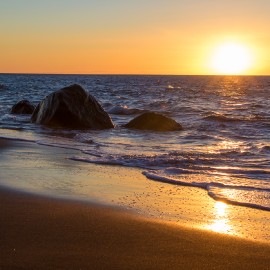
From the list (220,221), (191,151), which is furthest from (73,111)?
(220,221)

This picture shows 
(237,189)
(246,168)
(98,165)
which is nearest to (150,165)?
(98,165)

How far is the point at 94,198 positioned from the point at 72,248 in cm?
180

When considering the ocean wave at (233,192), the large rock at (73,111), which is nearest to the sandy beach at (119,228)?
the ocean wave at (233,192)

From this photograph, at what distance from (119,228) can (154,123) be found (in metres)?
11.1

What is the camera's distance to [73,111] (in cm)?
1524

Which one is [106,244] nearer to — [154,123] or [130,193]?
[130,193]

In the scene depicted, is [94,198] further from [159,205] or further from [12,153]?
[12,153]

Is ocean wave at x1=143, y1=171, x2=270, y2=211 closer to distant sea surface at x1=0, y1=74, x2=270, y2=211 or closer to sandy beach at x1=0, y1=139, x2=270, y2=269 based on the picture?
distant sea surface at x1=0, y1=74, x2=270, y2=211

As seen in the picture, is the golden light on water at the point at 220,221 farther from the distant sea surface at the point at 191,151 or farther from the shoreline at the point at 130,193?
the distant sea surface at the point at 191,151

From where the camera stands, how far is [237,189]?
6430 millimetres

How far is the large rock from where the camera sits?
1513 centimetres

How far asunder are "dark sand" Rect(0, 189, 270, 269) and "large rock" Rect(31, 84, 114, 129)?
10.3m

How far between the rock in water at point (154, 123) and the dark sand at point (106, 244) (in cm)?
1032

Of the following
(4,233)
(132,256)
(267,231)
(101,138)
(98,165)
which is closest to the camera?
(132,256)
